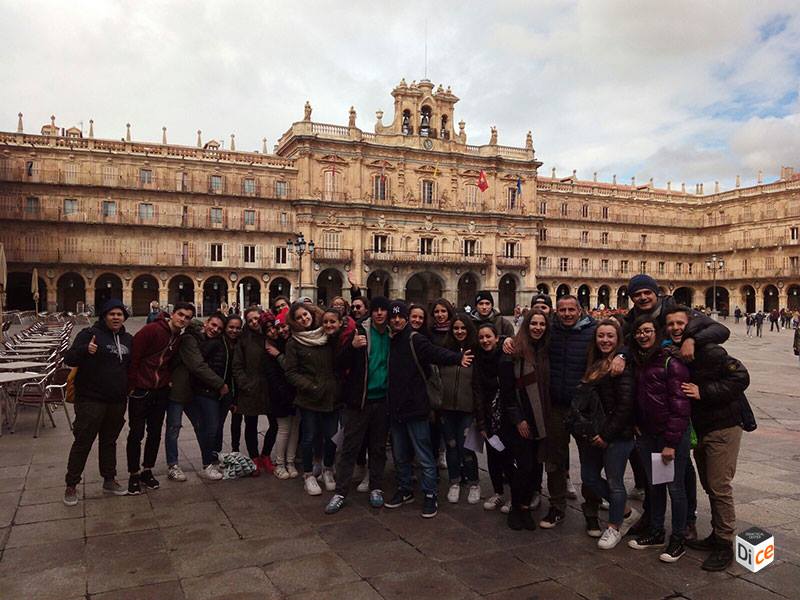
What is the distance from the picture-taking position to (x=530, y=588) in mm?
3654

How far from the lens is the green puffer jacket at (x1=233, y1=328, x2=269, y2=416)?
606cm

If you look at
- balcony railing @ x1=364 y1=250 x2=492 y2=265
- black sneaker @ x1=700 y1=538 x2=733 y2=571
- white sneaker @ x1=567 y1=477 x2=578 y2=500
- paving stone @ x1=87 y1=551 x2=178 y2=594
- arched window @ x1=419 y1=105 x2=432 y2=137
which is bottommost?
white sneaker @ x1=567 y1=477 x2=578 y2=500

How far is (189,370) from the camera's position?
5.84 m

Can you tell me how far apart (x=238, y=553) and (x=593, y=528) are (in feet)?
8.26

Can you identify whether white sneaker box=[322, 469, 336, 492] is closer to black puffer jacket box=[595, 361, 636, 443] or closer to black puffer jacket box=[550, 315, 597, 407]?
black puffer jacket box=[550, 315, 597, 407]

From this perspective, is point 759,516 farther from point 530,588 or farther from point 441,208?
point 441,208

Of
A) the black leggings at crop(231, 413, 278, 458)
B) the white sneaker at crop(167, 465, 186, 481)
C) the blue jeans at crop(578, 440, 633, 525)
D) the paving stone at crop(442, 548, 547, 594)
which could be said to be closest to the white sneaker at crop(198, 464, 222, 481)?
the white sneaker at crop(167, 465, 186, 481)

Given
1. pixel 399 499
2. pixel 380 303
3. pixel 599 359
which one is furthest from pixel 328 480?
pixel 599 359

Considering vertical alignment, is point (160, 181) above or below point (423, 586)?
above

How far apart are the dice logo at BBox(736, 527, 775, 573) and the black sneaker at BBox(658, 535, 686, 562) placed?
1.88 ft

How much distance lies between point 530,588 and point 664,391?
1.54 meters

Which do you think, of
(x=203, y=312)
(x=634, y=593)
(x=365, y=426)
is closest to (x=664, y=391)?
(x=634, y=593)

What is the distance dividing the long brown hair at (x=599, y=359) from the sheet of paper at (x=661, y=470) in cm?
63

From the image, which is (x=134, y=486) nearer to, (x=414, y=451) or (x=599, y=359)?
(x=414, y=451)
